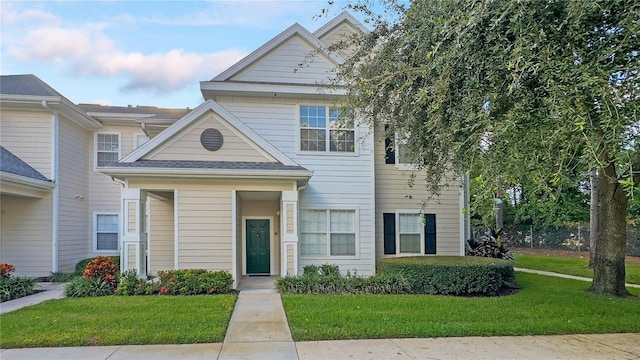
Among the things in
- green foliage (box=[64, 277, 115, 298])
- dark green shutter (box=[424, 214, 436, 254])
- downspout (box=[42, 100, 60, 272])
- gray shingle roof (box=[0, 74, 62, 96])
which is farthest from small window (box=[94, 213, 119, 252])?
dark green shutter (box=[424, 214, 436, 254])

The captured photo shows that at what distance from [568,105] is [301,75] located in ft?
32.0

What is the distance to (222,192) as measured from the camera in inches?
430

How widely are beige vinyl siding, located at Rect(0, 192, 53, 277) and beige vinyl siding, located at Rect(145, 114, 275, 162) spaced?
5.17 metres

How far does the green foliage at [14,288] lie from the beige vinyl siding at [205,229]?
379cm

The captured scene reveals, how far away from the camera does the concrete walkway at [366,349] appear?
561 centimetres

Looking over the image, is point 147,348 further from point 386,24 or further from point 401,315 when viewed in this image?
point 386,24

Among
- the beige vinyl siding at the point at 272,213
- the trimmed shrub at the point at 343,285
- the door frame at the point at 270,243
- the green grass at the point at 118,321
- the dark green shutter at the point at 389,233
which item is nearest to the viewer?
the green grass at the point at 118,321

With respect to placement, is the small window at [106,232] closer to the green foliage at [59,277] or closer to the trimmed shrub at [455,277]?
the green foliage at [59,277]

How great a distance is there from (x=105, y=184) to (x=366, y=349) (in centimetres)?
1271

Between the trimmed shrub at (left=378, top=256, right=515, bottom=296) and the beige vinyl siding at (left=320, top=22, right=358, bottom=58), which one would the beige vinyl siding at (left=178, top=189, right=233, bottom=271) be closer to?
the trimmed shrub at (left=378, top=256, right=515, bottom=296)

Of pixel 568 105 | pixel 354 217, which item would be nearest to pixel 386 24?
pixel 568 105

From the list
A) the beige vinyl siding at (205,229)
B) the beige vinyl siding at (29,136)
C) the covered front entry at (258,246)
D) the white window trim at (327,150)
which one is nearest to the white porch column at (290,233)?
the beige vinyl siding at (205,229)

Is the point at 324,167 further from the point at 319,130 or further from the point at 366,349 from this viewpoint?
the point at 366,349

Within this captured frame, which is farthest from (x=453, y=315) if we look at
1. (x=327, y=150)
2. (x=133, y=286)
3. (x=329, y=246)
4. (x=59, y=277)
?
(x=59, y=277)
